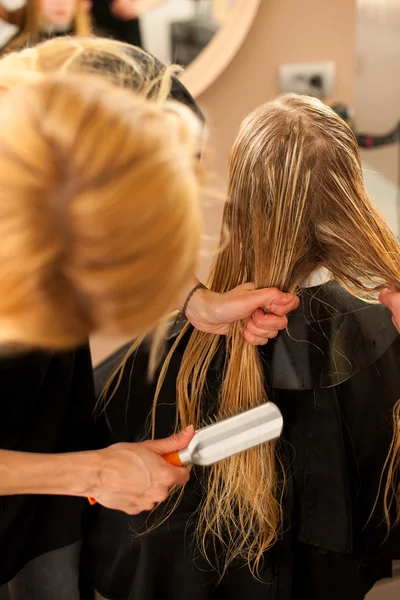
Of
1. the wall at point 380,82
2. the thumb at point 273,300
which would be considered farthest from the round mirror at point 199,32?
the thumb at point 273,300

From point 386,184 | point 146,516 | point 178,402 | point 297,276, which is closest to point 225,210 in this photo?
point 297,276

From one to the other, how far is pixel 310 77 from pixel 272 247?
3.18 feet

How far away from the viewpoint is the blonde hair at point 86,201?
55cm

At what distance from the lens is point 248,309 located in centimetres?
86

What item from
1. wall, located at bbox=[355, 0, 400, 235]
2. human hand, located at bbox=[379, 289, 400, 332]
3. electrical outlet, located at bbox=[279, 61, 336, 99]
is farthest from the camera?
wall, located at bbox=[355, 0, 400, 235]

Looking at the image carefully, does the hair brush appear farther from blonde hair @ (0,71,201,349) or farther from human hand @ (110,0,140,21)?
human hand @ (110,0,140,21)

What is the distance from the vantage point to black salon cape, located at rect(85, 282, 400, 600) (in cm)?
94

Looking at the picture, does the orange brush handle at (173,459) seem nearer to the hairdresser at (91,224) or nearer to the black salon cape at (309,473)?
→ the hairdresser at (91,224)

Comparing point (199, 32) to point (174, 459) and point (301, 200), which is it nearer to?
point (301, 200)

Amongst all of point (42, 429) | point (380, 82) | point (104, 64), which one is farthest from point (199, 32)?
point (42, 429)

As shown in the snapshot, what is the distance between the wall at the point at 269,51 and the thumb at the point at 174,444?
31.8 inches

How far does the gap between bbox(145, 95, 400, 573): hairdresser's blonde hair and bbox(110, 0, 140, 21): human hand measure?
843mm

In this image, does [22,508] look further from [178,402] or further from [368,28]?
[368,28]

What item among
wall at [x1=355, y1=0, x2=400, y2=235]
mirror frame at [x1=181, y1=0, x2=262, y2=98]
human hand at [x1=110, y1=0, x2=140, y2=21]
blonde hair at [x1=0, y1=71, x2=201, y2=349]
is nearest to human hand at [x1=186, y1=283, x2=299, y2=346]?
blonde hair at [x1=0, y1=71, x2=201, y2=349]
